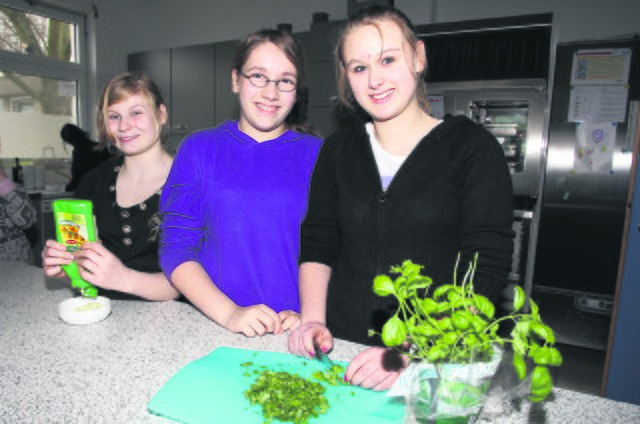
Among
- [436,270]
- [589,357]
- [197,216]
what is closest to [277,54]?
[197,216]

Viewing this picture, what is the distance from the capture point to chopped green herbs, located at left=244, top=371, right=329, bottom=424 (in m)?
0.60

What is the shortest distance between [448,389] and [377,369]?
25 centimetres

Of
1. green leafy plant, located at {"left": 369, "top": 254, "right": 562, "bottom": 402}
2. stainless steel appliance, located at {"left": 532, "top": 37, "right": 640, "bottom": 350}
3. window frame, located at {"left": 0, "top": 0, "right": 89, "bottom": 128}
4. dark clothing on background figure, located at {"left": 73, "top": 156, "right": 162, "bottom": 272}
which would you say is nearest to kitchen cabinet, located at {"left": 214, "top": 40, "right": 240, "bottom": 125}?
window frame, located at {"left": 0, "top": 0, "right": 89, "bottom": 128}

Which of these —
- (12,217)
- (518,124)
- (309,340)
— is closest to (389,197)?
(309,340)

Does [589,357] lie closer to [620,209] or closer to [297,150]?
[620,209]

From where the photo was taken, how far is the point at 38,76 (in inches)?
152

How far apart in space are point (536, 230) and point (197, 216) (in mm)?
2568

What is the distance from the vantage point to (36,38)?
381 cm

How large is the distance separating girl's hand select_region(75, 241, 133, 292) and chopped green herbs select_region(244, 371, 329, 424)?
0.45 metres

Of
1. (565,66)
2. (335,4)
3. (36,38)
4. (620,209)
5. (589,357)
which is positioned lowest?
(589,357)

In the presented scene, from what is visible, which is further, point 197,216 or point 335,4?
point 335,4

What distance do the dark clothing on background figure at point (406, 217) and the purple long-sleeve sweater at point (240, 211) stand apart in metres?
0.06

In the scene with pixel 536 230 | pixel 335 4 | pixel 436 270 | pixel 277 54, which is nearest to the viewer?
pixel 436 270

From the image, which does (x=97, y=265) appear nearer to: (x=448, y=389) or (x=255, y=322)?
(x=255, y=322)
